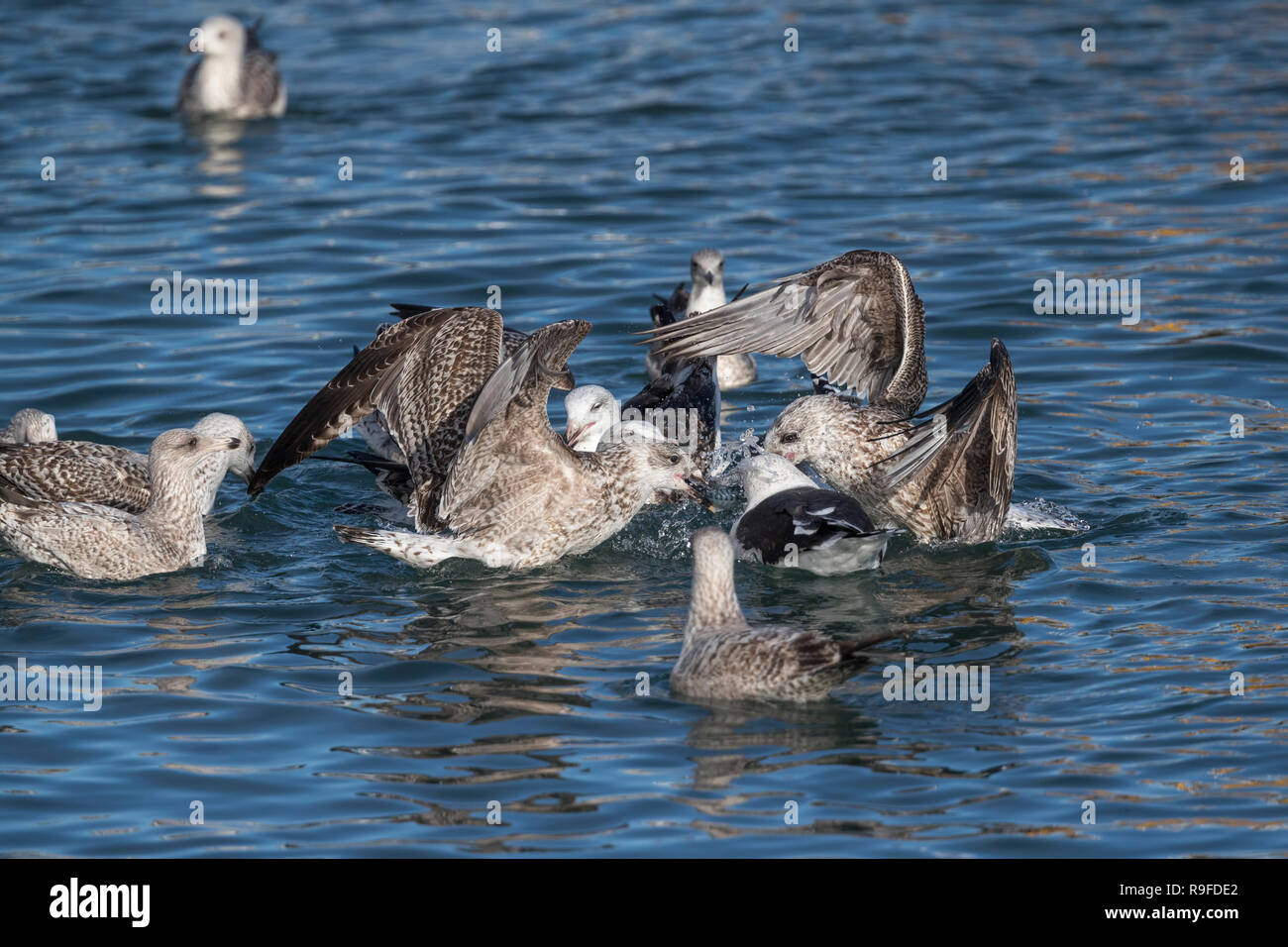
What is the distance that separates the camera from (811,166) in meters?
17.0

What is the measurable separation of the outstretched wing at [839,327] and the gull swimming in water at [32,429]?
338 centimetres

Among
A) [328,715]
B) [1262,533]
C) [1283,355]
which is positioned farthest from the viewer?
[1283,355]

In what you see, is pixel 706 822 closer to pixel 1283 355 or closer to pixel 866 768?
pixel 866 768

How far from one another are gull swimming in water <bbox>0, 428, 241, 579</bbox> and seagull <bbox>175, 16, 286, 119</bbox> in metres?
9.94

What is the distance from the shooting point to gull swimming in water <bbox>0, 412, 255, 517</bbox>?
933 centimetres

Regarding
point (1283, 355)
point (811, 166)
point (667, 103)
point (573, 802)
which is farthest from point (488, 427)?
point (667, 103)

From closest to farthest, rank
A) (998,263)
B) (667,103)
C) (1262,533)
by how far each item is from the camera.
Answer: (1262,533) → (998,263) → (667,103)

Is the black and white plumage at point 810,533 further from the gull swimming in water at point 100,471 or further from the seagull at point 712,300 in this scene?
the seagull at point 712,300

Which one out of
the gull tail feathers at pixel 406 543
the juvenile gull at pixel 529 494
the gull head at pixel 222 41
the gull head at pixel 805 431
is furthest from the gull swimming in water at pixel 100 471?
the gull head at pixel 222 41

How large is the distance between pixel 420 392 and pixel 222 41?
9913 millimetres

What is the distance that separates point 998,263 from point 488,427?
6877mm

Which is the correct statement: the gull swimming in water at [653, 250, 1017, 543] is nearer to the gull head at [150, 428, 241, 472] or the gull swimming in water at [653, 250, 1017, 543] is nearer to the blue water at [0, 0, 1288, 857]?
the blue water at [0, 0, 1288, 857]

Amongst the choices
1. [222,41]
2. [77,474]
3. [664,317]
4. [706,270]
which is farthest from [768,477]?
[222,41]

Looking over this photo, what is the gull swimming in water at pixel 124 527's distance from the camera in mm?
8781
